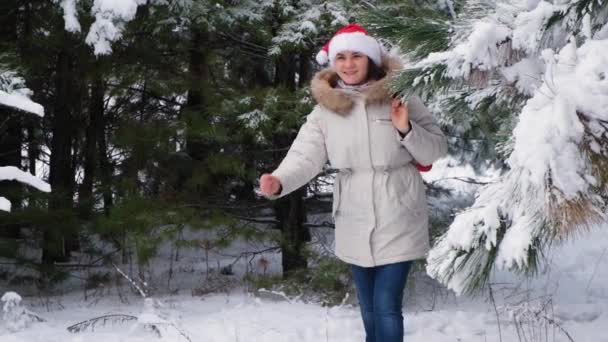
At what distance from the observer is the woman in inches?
108

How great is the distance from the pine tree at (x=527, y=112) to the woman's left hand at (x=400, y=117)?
616mm

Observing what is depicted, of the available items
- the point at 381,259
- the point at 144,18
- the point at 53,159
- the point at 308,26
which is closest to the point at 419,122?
the point at 381,259

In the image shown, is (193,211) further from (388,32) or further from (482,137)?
(388,32)

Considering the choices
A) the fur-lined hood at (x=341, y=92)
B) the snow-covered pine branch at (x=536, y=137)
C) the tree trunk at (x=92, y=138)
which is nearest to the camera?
the snow-covered pine branch at (x=536, y=137)

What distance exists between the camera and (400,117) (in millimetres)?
2703

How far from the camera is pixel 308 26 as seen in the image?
511cm

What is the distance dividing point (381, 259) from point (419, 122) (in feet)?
2.09

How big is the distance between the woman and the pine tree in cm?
74

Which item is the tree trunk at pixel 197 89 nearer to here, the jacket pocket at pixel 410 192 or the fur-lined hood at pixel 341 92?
the fur-lined hood at pixel 341 92

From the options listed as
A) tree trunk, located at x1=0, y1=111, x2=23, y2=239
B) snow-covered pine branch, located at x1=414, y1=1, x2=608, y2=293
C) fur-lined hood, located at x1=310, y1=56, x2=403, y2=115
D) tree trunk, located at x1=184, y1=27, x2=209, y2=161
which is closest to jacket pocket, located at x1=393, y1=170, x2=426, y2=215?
fur-lined hood, located at x1=310, y1=56, x2=403, y2=115

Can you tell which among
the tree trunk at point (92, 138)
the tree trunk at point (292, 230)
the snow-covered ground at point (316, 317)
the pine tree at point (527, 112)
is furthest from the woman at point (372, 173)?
the tree trunk at point (92, 138)

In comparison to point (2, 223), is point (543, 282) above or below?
below

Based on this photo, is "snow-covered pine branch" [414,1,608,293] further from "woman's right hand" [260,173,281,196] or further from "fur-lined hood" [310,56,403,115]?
"woman's right hand" [260,173,281,196]

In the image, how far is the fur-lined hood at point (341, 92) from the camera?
2.78m
